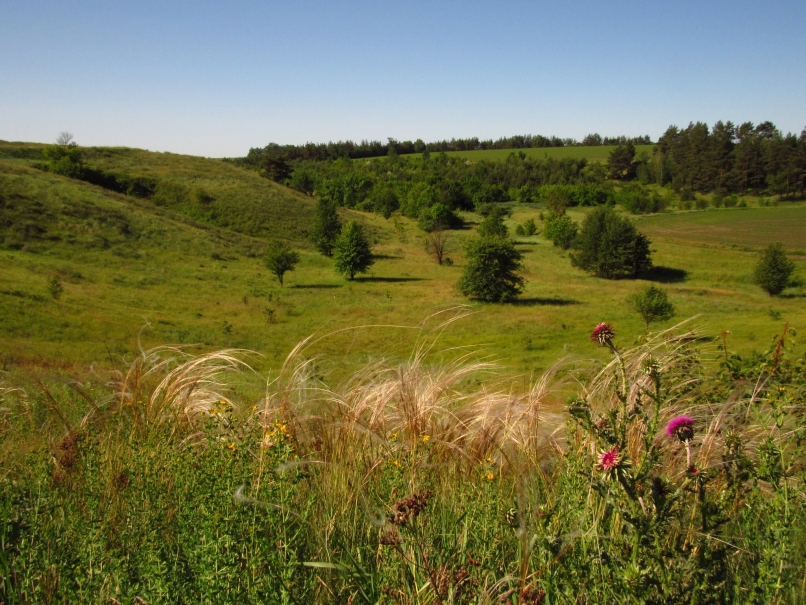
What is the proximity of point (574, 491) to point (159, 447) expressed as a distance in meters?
1.68

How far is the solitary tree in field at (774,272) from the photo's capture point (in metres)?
47.0

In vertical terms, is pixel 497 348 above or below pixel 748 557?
below

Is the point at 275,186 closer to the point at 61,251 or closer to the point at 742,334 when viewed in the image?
the point at 61,251

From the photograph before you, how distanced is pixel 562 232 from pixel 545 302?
32121mm

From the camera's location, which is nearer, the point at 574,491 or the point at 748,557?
the point at 748,557

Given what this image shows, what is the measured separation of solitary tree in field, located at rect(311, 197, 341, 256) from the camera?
196 feet

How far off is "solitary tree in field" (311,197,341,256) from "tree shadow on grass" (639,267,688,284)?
105ft

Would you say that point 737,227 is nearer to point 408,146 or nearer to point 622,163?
point 622,163

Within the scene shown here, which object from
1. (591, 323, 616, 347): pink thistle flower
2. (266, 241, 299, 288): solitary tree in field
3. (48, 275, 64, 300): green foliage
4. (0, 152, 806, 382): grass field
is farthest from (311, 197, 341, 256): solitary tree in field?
(591, 323, 616, 347): pink thistle flower

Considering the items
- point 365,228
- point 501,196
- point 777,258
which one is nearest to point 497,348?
point 777,258

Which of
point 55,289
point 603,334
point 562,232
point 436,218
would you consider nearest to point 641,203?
point 562,232

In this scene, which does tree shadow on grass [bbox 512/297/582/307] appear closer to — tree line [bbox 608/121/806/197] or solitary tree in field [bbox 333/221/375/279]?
solitary tree in field [bbox 333/221/375/279]

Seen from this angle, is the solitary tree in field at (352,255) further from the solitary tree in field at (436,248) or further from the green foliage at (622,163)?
the green foliage at (622,163)

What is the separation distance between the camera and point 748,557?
1.70m
